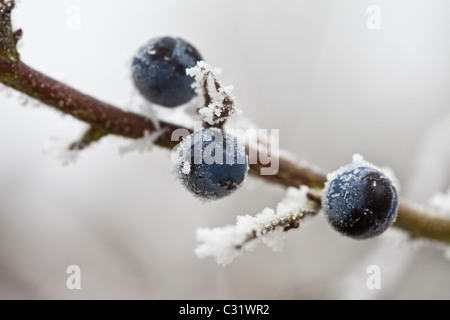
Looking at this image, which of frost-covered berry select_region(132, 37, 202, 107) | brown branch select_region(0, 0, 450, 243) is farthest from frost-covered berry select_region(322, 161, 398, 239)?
frost-covered berry select_region(132, 37, 202, 107)

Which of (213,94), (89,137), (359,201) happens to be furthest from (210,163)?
(89,137)

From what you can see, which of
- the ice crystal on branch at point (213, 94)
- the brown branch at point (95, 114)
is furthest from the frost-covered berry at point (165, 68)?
the ice crystal on branch at point (213, 94)

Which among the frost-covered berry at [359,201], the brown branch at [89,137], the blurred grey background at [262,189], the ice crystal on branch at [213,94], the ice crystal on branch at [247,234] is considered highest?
the blurred grey background at [262,189]

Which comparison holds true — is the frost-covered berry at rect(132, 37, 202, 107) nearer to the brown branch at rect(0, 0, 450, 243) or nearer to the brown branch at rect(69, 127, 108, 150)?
the brown branch at rect(0, 0, 450, 243)

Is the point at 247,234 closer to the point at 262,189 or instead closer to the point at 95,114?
the point at 95,114

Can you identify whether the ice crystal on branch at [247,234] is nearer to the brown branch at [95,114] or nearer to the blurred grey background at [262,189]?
the brown branch at [95,114]
